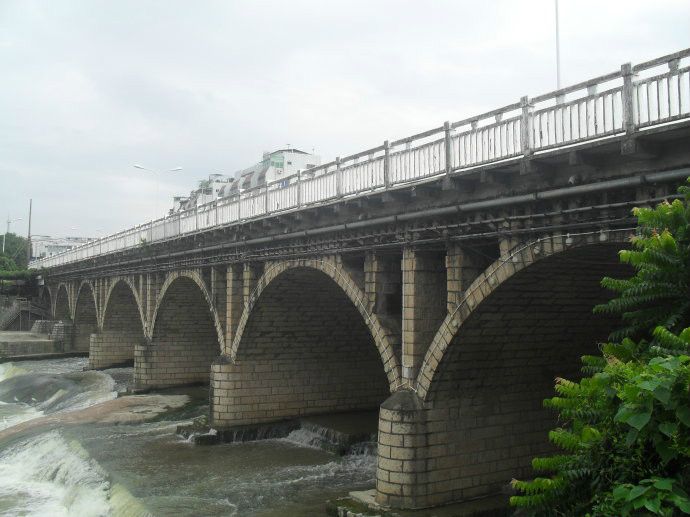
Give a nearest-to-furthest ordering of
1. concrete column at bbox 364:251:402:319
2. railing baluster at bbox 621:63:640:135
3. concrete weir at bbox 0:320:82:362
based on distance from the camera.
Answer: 1. railing baluster at bbox 621:63:640:135
2. concrete column at bbox 364:251:402:319
3. concrete weir at bbox 0:320:82:362

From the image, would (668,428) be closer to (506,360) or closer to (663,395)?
(663,395)

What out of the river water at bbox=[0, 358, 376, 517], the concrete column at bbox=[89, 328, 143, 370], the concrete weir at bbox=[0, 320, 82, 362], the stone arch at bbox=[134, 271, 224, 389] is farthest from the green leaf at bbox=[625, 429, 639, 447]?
the concrete weir at bbox=[0, 320, 82, 362]

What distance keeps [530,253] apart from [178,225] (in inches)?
957

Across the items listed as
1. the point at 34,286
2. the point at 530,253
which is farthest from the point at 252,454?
the point at 34,286

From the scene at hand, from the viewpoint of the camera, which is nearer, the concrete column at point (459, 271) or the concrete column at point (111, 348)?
the concrete column at point (459, 271)

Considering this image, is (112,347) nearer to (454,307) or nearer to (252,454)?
(252,454)

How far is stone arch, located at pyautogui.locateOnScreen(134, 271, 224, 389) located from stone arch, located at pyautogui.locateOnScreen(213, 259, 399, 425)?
32.9 ft

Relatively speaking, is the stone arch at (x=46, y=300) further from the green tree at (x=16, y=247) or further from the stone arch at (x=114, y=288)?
the green tree at (x=16, y=247)

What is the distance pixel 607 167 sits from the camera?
462 inches

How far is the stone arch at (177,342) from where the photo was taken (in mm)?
37188

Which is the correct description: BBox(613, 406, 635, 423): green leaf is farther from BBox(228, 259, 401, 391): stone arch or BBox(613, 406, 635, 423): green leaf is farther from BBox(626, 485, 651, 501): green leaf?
BBox(228, 259, 401, 391): stone arch

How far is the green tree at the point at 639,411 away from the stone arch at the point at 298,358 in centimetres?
1722

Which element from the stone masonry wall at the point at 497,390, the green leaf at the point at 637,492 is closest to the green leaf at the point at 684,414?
the green leaf at the point at 637,492

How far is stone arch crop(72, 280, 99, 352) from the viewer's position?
60312 millimetres
